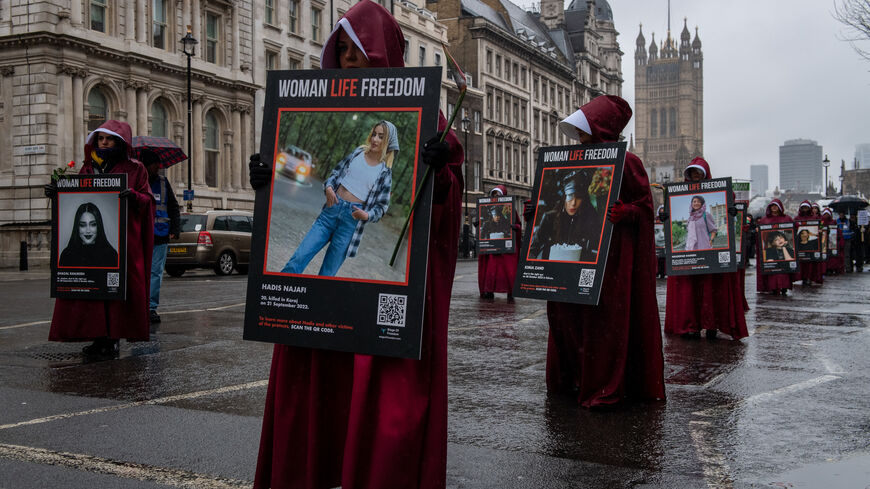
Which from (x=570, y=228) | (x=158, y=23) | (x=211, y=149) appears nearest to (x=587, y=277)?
(x=570, y=228)

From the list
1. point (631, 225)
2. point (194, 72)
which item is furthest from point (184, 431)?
point (194, 72)

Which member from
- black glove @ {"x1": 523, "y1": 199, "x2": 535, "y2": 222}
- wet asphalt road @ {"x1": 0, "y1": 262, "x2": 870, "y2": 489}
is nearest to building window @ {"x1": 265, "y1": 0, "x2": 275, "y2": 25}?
wet asphalt road @ {"x1": 0, "y1": 262, "x2": 870, "y2": 489}

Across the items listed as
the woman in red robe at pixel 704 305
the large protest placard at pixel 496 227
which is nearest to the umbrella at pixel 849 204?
the large protest placard at pixel 496 227

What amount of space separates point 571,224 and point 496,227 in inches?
402

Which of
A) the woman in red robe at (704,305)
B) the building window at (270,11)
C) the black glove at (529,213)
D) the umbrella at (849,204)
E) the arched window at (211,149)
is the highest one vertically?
the building window at (270,11)

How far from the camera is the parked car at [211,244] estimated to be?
70.8ft

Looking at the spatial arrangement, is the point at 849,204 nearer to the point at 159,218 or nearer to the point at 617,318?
the point at 159,218

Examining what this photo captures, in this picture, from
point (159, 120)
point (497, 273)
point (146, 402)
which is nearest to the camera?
point (146, 402)

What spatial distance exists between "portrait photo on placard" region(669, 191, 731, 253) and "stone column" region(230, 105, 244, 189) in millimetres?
30835

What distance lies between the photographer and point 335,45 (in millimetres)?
3492

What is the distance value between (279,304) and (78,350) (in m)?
5.40

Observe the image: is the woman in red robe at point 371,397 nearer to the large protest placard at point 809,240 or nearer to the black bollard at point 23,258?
the large protest placard at point 809,240

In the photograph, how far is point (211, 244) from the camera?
22.0 meters

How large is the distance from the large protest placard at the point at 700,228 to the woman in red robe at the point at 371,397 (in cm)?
649
